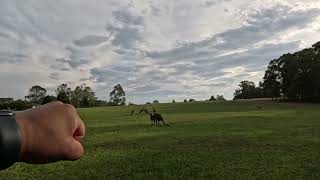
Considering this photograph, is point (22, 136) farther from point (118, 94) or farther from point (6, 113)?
point (118, 94)

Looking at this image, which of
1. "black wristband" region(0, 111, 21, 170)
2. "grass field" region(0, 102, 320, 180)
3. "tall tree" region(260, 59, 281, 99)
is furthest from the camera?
"tall tree" region(260, 59, 281, 99)

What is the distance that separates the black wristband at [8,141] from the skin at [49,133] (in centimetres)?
2

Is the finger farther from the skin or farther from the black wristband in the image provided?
the black wristband

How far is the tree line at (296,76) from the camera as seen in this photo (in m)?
97.0

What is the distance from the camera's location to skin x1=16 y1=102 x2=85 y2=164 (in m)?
1.30

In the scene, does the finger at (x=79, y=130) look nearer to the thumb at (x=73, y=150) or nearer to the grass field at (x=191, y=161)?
the thumb at (x=73, y=150)

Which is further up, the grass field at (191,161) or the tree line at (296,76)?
the tree line at (296,76)

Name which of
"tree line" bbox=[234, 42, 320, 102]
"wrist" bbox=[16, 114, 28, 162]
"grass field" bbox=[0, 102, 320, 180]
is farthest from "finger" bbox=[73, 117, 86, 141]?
"tree line" bbox=[234, 42, 320, 102]

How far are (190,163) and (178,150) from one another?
3.66 meters

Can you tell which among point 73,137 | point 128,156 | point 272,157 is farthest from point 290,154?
point 73,137

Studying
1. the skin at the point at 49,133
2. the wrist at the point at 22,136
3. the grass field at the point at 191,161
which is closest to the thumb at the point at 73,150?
the skin at the point at 49,133

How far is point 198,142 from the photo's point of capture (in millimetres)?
21562

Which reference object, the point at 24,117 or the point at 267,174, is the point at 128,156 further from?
the point at 24,117

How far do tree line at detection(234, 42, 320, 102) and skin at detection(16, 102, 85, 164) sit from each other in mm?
99105
